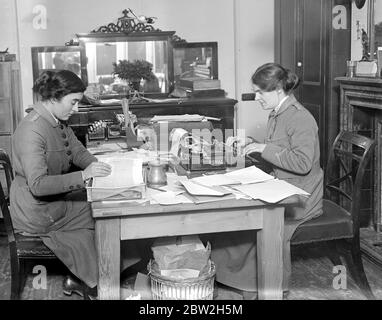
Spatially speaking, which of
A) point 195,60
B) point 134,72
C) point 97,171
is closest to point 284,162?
point 97,171

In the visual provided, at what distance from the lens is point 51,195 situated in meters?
2.75

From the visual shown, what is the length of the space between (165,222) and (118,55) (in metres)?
3.02

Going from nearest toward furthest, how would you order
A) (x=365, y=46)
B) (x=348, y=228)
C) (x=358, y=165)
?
(x=348, y=228), (x=358, y=165), (x=365, y=46)

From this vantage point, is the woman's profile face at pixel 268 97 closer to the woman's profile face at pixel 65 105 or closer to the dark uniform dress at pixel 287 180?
the dark uniform dress at pixel 287 180

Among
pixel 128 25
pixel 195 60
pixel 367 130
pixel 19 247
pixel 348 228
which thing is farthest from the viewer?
pixel 195 60

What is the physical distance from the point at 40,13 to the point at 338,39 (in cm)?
246

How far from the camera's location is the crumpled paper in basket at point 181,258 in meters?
2.43

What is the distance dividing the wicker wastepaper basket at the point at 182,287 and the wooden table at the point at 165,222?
0.22m

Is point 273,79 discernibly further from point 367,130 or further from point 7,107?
point 7,107

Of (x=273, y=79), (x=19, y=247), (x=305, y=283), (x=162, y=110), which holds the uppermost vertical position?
(x=273, y=79)

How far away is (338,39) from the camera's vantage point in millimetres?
4117

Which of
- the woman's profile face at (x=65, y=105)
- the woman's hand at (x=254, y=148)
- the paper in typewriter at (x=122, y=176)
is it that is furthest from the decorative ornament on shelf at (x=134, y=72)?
the paper in typewriter at (x=122, y=176)

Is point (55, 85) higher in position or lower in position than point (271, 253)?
higher
